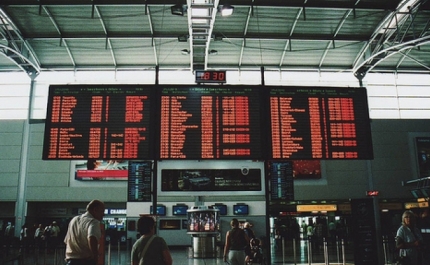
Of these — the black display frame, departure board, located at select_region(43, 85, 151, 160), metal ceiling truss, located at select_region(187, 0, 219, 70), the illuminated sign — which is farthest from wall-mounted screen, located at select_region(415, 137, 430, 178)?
departure board, located at select_region(43, 85, 151, 160)

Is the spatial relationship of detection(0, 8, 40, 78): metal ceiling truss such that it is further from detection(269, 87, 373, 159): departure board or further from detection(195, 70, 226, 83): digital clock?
detection(269, 87, 373, 159): departure board

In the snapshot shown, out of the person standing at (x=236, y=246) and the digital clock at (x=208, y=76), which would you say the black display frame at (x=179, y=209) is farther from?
the person standing at (x=236, y=246)

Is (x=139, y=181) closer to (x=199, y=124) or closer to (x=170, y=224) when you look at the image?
(x=199, y=124)

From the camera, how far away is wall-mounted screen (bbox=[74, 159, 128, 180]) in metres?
25.0

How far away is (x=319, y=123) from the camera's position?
31.2 ft

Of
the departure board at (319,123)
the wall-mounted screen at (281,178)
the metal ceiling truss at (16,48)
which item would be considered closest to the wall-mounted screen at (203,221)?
the wall-mounted screen at (281,178)

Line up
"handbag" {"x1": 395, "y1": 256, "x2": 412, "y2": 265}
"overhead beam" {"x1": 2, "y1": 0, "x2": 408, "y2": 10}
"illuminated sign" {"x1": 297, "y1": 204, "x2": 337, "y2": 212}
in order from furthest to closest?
"illuminated sign" {"x1": 297, "y1": 204, "x2": 337, "y2": 212}
"overhead beam" {"x1": 2, "y1": 0, "x2": 408, "y2": 10}
"handbag" {"x1": 395, "y1": 256, "x2": 412, "y2": 265}

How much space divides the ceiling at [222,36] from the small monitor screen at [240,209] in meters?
9.11

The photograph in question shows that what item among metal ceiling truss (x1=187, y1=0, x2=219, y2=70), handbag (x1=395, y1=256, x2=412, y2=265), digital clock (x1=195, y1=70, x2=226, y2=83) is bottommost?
handbag (x1=395, y1=256, x2=412, y2=265)

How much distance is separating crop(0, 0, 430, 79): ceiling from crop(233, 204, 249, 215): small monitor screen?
29.9 feet

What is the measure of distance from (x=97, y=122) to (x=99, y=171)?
16.7 metres

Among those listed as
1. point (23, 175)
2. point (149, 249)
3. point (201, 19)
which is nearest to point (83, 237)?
point (149, 249)

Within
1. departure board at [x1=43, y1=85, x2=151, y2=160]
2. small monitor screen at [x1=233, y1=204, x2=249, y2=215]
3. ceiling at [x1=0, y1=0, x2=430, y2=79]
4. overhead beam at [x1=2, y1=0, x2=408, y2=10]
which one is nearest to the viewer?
departure board at [x1=43, y1=85, x2=151, y2=160]

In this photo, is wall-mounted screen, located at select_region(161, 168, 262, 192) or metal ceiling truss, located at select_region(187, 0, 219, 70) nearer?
metal ceiling truss, located at select_region(187, 0, 219, 70)
